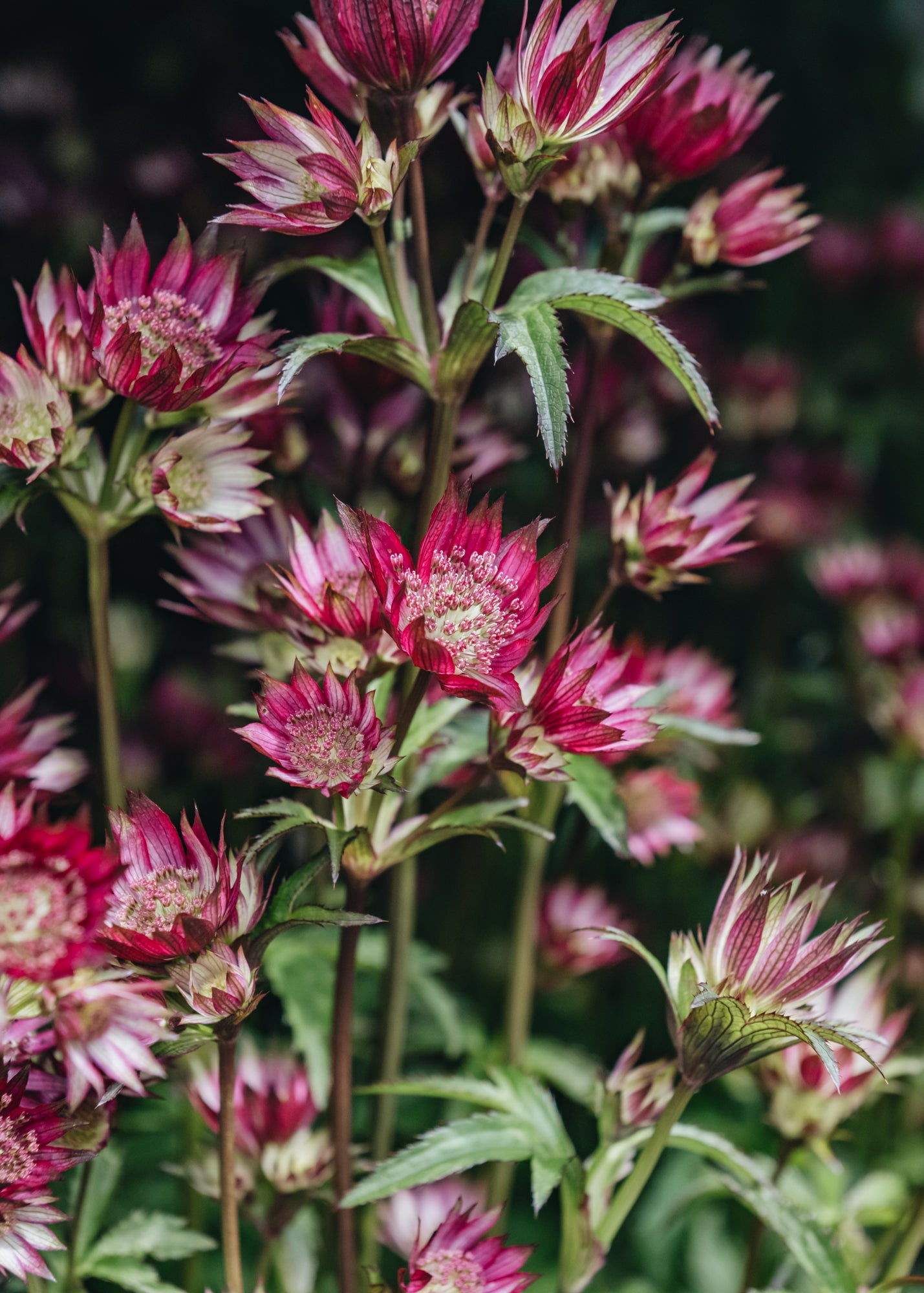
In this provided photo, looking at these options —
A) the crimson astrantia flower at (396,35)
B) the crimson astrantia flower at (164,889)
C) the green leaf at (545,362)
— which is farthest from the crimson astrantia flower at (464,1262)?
the crimson astrantia flower at (396,35)

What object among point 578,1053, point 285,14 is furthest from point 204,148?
point 578,1053

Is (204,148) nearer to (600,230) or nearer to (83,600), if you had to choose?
(83,600)

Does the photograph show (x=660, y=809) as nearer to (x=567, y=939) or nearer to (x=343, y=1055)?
(x=567, y=939)

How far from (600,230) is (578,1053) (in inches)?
22.7

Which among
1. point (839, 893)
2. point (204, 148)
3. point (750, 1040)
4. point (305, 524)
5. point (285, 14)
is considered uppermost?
point (285, 14)

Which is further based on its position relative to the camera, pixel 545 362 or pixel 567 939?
pixel 567 939

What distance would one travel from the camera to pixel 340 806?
46 centimetres

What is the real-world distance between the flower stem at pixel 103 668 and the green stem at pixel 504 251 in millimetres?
208

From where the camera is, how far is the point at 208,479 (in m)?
0.54

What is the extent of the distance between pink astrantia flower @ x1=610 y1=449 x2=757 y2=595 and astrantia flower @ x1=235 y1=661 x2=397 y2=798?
210mm

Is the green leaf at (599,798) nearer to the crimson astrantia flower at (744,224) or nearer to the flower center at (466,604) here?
the flower center at (466,604)

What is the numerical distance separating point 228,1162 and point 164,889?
0.38 feet

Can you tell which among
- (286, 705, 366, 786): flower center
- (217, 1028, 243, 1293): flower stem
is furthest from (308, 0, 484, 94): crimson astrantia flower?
(217, 1028, 243, 1293): flower stem

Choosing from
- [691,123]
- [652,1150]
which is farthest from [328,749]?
[691,123]
